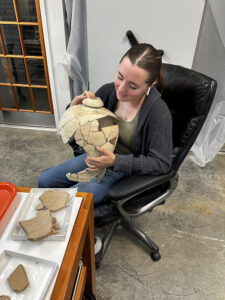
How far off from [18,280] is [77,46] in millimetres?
1890

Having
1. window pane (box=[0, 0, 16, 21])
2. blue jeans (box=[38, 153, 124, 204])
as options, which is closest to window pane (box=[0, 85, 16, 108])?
window pane (box=[0, 0, 16, 21])

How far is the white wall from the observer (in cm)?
170

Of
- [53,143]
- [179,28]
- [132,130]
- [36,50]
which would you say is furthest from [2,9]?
[132,130]

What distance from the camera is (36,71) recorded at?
2.40 m

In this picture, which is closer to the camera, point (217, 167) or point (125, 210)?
point (125, 210)

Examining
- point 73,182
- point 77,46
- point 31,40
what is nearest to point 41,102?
point 31,40

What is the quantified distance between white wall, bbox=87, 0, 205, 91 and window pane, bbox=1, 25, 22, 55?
816 millimetres

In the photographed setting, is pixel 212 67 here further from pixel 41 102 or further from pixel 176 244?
pixel 41 102

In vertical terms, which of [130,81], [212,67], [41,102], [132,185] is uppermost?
[130,81]

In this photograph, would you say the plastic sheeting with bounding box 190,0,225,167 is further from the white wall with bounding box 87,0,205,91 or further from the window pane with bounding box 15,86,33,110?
the window pane with bounding box 15,86,33,110

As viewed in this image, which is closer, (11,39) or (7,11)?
(7,11)

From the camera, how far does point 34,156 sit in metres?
2.26

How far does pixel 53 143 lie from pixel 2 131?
67cm

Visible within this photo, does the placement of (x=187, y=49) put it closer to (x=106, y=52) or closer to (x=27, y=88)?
(x=106, y=52)
